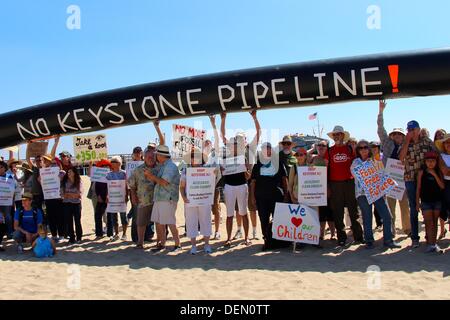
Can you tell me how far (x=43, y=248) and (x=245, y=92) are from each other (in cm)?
415

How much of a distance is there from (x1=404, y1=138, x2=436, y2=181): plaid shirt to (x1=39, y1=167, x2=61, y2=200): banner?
5949mm

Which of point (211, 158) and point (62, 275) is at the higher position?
point (211, 158)

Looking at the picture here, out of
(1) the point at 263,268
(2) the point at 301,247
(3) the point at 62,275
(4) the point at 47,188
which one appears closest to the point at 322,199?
(2) the point at 301,247

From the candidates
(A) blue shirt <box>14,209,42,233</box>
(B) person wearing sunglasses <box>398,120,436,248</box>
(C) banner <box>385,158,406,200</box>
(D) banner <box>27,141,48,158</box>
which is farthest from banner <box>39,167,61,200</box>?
(B) person wearing sunglasses <box>398,120,436,248</box>

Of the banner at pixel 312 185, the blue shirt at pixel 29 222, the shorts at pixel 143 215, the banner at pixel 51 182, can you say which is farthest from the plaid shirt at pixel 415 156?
the blue shirt at pixel 29 222

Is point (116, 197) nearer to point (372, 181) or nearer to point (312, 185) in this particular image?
point (312, 185)

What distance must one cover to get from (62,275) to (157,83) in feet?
12.2

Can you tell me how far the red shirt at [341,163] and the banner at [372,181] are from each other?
0.64 ft

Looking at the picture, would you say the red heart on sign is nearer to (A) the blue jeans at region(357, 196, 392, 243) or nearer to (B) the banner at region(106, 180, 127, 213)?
(A) the blue jeans at region(357, 196, 392, 243)

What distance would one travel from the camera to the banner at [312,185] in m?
6.46

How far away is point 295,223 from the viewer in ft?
21.3

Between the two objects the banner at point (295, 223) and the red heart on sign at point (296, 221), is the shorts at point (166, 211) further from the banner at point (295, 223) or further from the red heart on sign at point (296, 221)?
the red heart on sign at point (296, 221)

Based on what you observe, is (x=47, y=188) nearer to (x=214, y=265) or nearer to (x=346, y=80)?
(x=214, y=265)

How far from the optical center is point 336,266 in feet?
18.1
